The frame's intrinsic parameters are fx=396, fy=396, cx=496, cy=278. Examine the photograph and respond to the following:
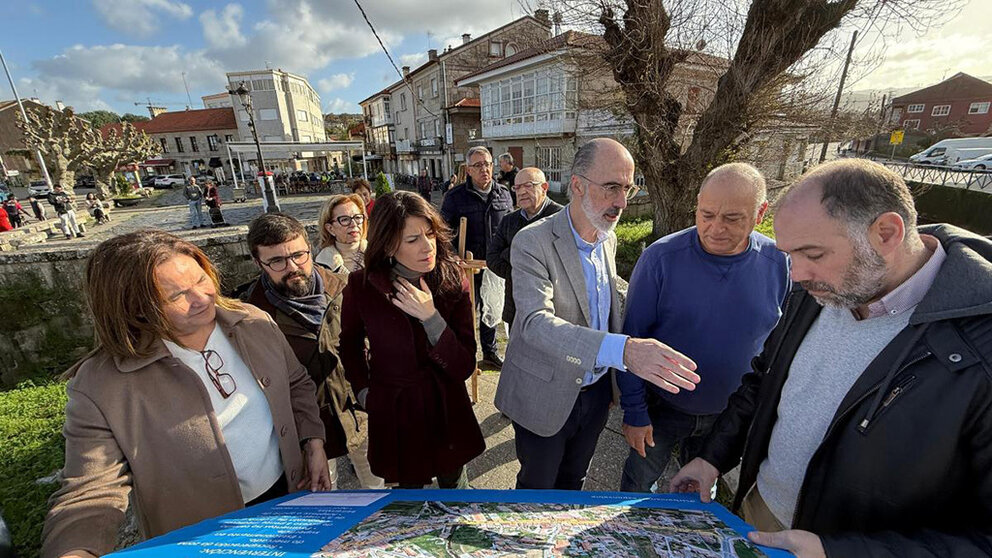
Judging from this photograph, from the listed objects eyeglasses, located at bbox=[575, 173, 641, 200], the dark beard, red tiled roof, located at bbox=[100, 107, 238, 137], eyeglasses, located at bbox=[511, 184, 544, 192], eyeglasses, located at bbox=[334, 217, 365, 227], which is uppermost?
red tiled roof, located at bbox=[100, 107, 238, 137]

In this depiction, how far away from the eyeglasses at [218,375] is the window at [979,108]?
2447 inches

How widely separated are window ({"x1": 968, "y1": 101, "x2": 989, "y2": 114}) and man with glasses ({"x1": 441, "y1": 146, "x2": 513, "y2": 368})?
5917 cm

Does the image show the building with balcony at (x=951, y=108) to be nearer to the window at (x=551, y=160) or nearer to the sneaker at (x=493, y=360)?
the window at (x=551, y=160)

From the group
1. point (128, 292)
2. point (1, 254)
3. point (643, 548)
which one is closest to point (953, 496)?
point (643, 548)

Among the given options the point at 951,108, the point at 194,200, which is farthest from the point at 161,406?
the point at 951,108

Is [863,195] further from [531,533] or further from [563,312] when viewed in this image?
[531,533]

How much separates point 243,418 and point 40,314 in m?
5.56

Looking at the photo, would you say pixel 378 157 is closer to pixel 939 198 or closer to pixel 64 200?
pixel 64 200

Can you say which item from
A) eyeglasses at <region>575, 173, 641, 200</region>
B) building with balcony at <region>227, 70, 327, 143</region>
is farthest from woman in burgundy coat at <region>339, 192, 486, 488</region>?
building with balcony at <region>227, 70, 327, 143</region>

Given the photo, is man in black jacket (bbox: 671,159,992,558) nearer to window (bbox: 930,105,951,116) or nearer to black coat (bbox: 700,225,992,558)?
black coat (bbox: 700,225,992,558)

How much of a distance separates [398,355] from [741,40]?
22.0 ft

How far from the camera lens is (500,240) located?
13.2ft

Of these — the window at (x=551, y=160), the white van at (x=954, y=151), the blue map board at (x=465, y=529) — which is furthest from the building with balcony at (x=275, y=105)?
the white van at (x=954, y=151)

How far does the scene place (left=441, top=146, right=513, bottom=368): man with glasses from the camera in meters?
4.69
